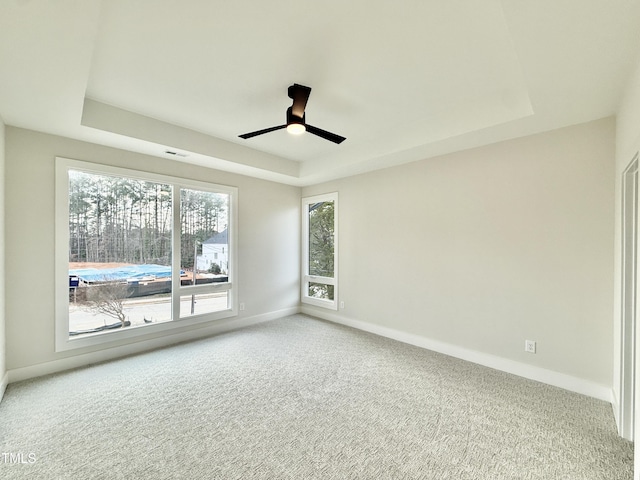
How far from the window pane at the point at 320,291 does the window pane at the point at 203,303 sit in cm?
158

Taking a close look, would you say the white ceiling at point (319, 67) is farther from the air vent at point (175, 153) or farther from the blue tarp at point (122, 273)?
the blue tarp at point (122, 273)

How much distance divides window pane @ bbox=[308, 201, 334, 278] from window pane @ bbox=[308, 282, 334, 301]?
206 millimetres

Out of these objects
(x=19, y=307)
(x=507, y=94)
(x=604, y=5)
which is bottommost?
(x=19, y=307)

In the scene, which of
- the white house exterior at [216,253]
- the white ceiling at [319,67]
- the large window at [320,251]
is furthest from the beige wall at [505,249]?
the white house exterior at [216,253]

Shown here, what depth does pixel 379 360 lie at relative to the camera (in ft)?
10.7

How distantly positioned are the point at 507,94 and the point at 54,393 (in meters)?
4.86

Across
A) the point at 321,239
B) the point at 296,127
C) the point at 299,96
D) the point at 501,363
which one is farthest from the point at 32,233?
the point at 501,363

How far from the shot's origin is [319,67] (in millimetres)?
2189

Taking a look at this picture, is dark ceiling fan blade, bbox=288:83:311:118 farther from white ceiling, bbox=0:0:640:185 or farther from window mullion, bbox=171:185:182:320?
window mullion, bbox=171:185:182:320

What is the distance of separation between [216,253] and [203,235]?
13.6 inches

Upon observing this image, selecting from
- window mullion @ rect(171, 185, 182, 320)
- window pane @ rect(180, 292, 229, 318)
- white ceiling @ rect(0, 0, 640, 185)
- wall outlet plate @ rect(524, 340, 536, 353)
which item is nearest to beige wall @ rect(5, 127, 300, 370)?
white ceiling @ rect(0, 0, 640, 185)

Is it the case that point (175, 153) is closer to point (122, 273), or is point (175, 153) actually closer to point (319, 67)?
point (122, 273)

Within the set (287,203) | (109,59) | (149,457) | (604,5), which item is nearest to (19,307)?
(149,457)

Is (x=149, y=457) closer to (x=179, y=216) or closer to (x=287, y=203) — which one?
(x=179, y=216)
